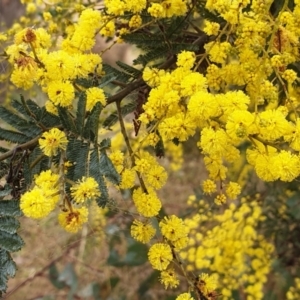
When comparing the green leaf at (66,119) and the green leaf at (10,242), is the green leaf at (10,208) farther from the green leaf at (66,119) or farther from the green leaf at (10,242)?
the green leaf at (66,119)

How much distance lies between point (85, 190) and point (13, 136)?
21cm

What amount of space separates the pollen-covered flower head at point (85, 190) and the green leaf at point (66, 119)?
13 centimetres

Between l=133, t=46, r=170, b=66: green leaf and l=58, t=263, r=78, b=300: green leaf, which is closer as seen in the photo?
l=133, t=46, r=170, b=66: green leaf

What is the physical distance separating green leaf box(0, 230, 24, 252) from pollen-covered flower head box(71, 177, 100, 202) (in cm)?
13

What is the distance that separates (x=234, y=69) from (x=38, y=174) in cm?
40

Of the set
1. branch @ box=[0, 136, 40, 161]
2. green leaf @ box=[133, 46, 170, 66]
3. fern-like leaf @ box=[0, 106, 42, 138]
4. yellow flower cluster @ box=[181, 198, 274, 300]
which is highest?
fern-like leaf @ box=[0, 106, 42, 138]

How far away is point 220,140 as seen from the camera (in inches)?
34.3

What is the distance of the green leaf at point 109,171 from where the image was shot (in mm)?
892

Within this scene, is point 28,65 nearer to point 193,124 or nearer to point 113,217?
point 193,124

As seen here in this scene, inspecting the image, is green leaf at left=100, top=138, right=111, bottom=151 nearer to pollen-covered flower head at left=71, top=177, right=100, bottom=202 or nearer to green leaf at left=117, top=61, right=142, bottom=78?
pollen-covered flower head at left=71, top=177, right=100, bottom=202

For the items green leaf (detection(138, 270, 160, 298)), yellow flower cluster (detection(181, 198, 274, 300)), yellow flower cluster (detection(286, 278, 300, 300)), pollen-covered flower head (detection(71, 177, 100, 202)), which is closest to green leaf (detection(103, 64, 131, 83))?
pollen-covered flower head (detection(71, 177, 100, 202))

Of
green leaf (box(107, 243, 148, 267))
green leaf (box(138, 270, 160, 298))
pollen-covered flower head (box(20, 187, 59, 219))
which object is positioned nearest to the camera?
pollen-covered flower head (box(20, 187, 59, 219))

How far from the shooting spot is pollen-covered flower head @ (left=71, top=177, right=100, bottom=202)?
832mm

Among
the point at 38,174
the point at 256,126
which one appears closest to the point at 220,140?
the point at 256,126
